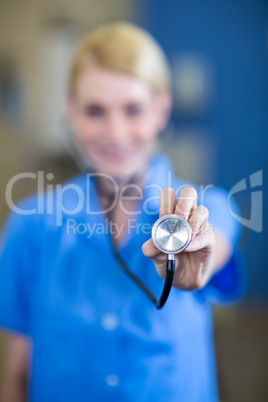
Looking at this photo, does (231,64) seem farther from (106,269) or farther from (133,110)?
(106,269)

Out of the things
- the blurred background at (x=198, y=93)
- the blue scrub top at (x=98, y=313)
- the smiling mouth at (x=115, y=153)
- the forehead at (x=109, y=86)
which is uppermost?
the blurred background at (x=198, y=93)

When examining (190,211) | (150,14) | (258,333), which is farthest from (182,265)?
(150,14)

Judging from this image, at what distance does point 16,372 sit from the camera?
24.3 inches

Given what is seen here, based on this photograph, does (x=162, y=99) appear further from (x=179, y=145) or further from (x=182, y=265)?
(x=179, y=145)

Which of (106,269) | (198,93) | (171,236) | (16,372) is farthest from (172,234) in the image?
(198,93)

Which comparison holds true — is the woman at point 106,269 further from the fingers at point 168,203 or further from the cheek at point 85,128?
the fingers at point 168,203

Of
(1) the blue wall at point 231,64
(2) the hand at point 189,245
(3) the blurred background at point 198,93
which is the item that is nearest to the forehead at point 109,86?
(2) the hand at point 189,245

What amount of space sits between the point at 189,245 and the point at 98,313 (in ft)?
0.87

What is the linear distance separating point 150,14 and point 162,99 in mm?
1495

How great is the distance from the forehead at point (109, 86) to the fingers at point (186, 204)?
0.27 metres

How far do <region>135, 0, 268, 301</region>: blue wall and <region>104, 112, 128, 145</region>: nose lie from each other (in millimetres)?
1330

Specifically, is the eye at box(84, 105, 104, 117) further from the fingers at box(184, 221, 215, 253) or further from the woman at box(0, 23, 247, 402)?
the fingers at box(184, 221, 215, 253)

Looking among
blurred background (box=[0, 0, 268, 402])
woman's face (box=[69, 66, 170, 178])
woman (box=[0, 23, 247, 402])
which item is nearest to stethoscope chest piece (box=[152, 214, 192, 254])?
woman (box=[0, 23, 247, 402])

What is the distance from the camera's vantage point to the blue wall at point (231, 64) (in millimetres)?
1841
